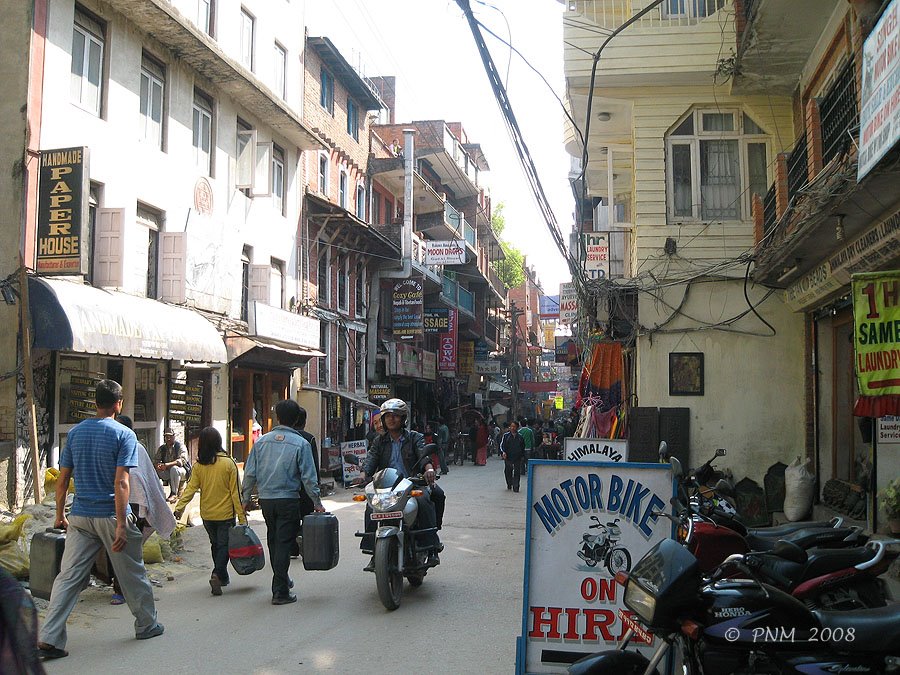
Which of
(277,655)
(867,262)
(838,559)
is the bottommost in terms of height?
(277,655)

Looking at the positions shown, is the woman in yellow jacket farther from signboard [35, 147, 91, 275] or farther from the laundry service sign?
signboard [35, 147, 91, 275]

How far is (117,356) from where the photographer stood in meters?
13.5

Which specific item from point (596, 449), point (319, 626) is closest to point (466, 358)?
point (596, 449)

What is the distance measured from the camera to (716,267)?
1419 cm

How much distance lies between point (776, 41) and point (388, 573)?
9510 mm

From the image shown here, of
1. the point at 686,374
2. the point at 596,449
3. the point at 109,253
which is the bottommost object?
the point at 596,449

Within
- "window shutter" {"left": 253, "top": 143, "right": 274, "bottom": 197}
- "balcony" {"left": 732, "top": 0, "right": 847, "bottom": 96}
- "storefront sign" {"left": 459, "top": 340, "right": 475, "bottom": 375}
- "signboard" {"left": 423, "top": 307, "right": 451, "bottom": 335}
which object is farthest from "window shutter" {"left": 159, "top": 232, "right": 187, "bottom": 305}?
"storefront sign" {"left": 459, "top": 340, "right": 475, "bottom": 375}

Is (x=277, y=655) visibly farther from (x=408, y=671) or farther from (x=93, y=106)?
(x=93, y=106)

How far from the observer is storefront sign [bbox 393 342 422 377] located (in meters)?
32.0

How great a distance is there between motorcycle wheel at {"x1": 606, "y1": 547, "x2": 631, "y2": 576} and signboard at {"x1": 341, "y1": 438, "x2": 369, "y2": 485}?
1625 cm

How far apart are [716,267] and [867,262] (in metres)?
4.76

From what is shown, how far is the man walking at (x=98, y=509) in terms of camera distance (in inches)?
248

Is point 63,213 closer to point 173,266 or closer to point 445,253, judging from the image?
point 173,266

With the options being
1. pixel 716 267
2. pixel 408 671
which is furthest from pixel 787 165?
pixel 408 671
